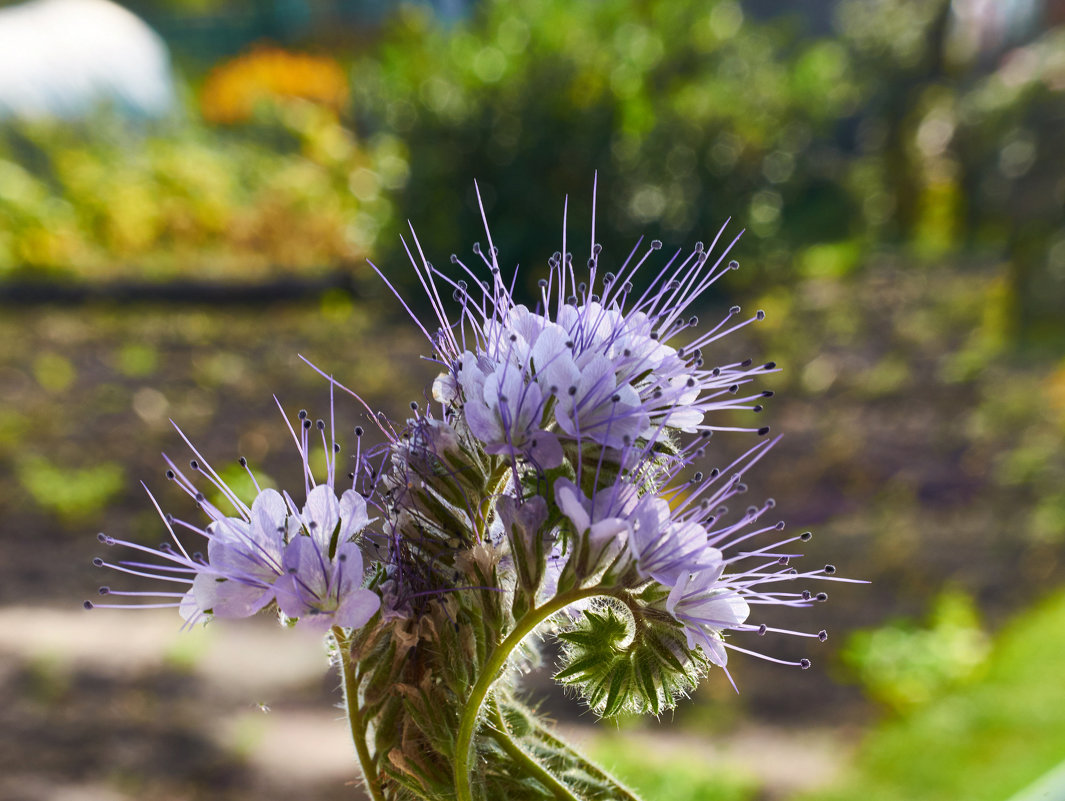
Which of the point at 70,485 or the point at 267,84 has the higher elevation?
the point at 267,84

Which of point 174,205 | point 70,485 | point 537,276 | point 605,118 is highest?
point 174,205

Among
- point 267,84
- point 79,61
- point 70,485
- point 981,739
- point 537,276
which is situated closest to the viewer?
point 981,739

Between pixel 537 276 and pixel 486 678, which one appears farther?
pixel 537 276

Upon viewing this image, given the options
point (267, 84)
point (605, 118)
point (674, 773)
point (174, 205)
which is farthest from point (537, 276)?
point (267, 84)

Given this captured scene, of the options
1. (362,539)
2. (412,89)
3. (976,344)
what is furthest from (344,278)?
(362,539)

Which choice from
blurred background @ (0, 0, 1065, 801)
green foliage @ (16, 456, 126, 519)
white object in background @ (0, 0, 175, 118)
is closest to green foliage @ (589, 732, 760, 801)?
blurred background @ (0, 0, 1065, 801)

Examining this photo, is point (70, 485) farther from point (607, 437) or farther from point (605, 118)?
point (607, 437)

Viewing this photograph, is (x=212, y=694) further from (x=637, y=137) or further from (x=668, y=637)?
(x=637, y=137)
